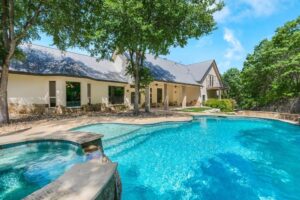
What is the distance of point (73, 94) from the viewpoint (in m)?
18.6

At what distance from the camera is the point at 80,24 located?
14.8m

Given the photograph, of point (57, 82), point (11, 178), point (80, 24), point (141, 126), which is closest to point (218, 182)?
point (11, 178)

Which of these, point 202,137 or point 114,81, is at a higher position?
point 114,81

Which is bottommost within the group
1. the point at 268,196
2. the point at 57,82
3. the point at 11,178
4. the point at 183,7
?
the point at 268,196

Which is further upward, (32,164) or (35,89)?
(35,89)

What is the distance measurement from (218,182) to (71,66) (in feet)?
55.1

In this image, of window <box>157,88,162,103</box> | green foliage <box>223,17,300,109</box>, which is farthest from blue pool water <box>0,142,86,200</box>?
window <box>157,88,162,103</box>

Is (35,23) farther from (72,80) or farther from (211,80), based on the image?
(211,80)

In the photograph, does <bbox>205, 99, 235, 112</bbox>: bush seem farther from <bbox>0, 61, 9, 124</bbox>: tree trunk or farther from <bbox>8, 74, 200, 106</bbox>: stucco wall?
<bbox>0, 61, 9, 124</bbox>: tree trunk

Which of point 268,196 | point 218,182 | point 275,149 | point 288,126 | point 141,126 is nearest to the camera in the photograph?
point 268,196

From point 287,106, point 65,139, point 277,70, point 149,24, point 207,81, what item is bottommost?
point 65,139

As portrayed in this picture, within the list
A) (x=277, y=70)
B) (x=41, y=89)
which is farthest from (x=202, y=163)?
(x=277, y=70)

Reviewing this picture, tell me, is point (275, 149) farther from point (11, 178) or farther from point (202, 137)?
point (11, 178)

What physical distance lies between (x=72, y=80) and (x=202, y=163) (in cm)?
1454
